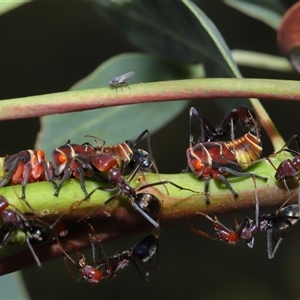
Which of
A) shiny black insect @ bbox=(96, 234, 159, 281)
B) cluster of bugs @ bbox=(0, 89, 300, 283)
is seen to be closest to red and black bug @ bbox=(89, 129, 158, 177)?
cluster of bugs @ bbox=(0, 89, 300, 283)

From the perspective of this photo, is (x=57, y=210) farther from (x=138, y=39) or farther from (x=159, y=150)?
(x=159, y=150)

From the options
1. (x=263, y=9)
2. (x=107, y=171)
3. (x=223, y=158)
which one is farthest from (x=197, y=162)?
(x=263, y=9)

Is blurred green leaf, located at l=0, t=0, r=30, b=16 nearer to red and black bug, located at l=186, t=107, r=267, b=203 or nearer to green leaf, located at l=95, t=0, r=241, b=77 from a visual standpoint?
green leaf, located at l=95, t=0, r=241, b=77

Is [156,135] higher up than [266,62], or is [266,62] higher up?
[266,62]

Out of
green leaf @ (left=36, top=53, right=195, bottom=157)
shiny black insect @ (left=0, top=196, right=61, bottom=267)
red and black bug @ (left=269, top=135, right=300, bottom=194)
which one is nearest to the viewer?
shiny black insect @ (left=0, top=196, right=61, bottom=267)

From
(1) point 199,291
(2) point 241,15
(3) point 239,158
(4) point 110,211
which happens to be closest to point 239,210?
(3) point 239,158

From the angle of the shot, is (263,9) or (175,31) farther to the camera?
(263,9)

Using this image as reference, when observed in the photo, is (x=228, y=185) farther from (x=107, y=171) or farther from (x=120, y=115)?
(x=120, y=115)
